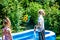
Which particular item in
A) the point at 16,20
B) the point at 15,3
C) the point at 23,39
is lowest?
the point at 23,39

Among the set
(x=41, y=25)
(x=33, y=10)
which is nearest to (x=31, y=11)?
(x=33, y=10)

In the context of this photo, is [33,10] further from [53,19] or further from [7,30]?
[7,30]

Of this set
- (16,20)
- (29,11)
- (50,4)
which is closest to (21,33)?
(16,20)

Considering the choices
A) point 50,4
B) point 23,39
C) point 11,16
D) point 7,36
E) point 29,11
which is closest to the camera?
point 7,36

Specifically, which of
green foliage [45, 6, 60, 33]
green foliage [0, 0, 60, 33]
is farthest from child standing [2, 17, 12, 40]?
green foliage [45, 6, 60, 33]

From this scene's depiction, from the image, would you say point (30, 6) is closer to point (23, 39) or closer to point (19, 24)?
point (19, 24)

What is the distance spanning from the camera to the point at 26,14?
1346 centimetres

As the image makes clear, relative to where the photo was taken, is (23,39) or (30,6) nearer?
(23,39)

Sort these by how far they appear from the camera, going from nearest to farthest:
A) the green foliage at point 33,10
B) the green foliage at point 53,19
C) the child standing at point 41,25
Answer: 1. the child standing at point 41,25
2. the green foliage at point 53,19
3. the green foliage at point 33,10

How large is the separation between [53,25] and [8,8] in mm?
2514

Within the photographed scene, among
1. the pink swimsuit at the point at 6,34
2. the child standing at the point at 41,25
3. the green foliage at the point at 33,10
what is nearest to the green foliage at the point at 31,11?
the green foliage at the point at 33,10

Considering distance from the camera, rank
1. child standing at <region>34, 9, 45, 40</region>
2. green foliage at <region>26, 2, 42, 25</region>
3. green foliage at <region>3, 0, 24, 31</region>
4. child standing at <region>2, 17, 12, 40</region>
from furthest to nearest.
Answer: green foliage at <region>26, 2, 42, 25</region>
green foliage at <region>3, 0, 24, 31</region>
child standing at <region>34, 9, 45, 40</region>
child standing at <region>2, 17, 12, 40</region>

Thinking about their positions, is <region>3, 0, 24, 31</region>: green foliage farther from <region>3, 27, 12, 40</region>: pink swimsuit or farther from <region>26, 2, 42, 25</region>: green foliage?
<region>3, 27, 12, 40</region>: pink swimsuit

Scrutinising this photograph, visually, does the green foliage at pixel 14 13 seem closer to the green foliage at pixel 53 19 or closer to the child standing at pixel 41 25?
the green foliage at pixel 53 19
